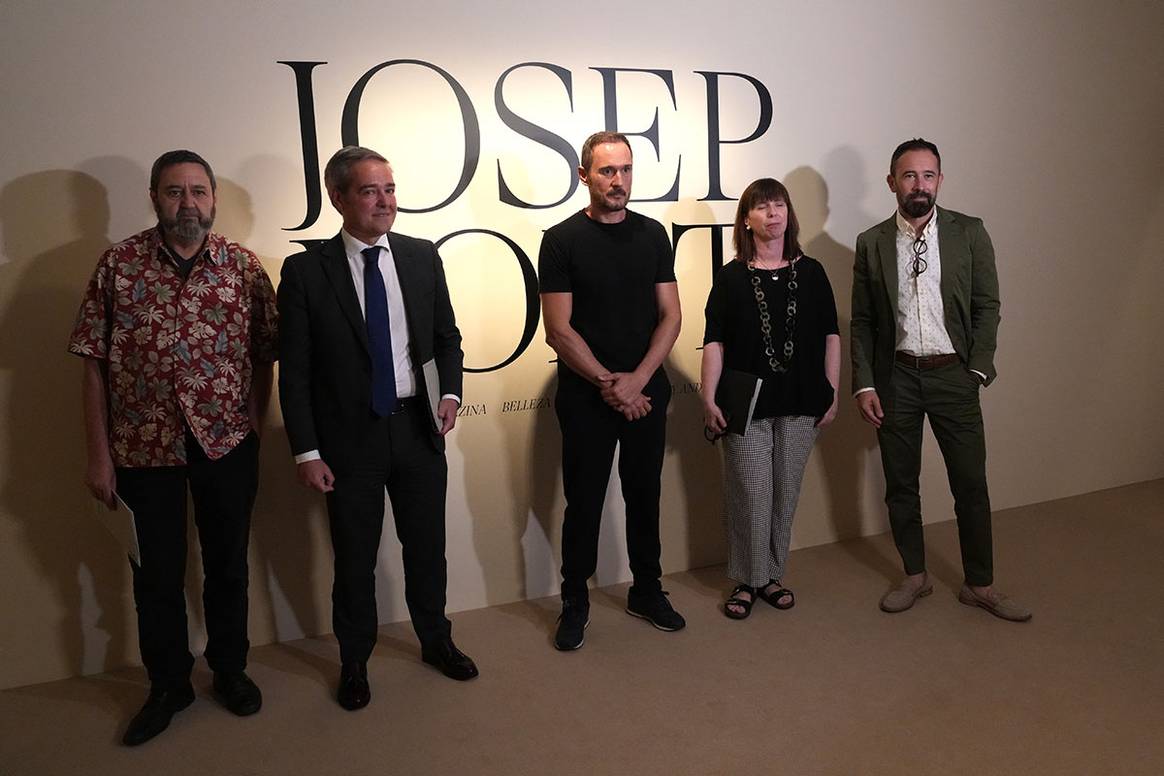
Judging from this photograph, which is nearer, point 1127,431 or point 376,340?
point 376,340

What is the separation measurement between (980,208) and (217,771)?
147 inches

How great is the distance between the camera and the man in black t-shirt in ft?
9.56

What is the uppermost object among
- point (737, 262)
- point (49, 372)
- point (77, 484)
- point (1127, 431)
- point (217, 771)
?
point (737, 262)

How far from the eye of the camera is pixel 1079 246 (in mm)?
4289

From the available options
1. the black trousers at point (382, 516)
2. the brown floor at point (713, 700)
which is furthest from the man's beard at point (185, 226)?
the brown floor at point (713, 700)

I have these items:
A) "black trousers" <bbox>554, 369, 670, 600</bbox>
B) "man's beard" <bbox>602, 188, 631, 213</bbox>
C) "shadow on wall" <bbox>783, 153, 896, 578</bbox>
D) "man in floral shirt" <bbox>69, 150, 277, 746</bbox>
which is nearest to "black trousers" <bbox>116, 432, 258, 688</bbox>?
"man in floral shirt" <bbox>69, 150, 277, 746</bbox>

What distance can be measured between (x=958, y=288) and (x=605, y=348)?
124cm

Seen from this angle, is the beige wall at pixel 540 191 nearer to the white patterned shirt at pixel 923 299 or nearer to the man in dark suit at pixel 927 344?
the man in dark suit at pixel 927 344

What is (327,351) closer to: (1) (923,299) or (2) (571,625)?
(2) (571,625)

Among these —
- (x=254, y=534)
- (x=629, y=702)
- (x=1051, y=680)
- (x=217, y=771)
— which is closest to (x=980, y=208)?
(x=1051, y=680)

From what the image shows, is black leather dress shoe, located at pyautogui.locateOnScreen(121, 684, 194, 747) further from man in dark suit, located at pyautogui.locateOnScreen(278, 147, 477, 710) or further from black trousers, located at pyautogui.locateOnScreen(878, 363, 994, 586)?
black trousers, located at pyautogui.locateOnScreen(878, 363, 994, 586)

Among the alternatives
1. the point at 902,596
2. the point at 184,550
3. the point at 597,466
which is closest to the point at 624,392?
the point at 597,466

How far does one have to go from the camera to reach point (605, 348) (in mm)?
2949

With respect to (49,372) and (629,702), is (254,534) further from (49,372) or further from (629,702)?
(629,702)
